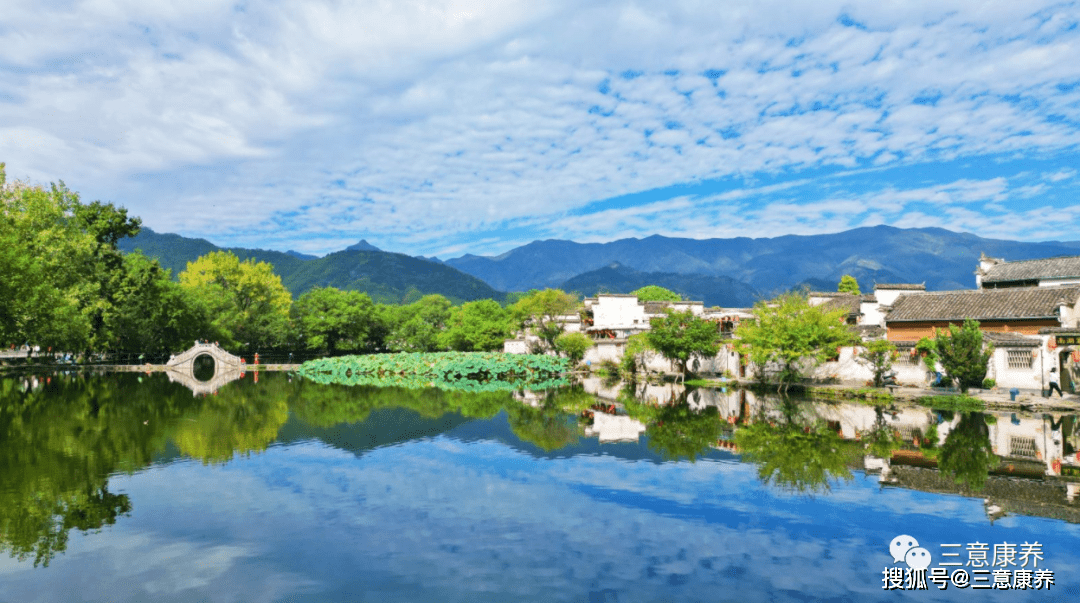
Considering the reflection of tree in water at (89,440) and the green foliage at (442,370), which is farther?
the green foliage at (442,370)

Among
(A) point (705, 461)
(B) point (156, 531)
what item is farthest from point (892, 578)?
(B) point (156, 531)

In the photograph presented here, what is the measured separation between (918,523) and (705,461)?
681 centimetres

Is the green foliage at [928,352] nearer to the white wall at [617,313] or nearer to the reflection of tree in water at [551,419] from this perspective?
the reflection of tree in water at [551,419]

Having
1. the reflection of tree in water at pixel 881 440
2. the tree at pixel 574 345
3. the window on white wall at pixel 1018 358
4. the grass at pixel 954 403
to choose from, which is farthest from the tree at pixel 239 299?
the window on white wall at pixel 1018 358

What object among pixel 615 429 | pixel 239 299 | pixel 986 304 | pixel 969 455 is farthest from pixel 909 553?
pixel 239 299

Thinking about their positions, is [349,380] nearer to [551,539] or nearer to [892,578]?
[551,539]

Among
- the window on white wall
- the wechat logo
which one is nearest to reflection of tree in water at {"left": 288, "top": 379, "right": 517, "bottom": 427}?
the wechat logo

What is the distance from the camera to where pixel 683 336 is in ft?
137

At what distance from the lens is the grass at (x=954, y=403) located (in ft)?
87.2

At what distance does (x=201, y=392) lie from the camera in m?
40.2

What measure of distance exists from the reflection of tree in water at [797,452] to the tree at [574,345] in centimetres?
3094

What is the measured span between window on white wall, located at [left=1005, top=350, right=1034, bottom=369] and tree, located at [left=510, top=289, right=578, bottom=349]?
38476 mm

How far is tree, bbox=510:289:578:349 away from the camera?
204 ft

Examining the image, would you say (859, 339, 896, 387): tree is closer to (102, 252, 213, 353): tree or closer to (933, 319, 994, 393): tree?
(933, 319, 994, 393): tree
